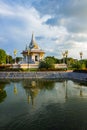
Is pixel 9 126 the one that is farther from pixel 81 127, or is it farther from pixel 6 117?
pixel 81 127

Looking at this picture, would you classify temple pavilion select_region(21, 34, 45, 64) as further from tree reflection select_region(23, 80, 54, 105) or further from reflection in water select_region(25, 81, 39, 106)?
reflection in water select_region(25, 81, 39, 106)

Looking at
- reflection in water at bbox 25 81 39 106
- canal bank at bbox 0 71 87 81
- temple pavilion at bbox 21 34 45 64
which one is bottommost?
reflection in water at bbox 25 81 39 106

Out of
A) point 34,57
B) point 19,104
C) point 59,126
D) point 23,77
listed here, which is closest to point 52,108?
point 19,104

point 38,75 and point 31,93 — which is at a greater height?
point 38,75

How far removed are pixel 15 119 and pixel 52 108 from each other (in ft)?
11.1

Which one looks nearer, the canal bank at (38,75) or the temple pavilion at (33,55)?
the canal bank at (38,75)

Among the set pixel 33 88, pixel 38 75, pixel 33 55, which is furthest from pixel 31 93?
pixel 33 55

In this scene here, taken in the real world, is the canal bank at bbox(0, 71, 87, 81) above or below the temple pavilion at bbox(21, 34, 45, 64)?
below

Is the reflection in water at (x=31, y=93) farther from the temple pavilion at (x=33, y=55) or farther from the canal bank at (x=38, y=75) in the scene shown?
the temple pavilion at (x=33, y=55)

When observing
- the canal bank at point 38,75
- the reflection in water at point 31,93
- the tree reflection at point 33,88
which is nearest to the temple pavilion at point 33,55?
the canal bank at point 38,75

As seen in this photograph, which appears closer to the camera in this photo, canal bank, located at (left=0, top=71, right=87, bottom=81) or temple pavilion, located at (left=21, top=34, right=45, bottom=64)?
canal bank, located at (left=0, top=71, right=87, bottom=81)

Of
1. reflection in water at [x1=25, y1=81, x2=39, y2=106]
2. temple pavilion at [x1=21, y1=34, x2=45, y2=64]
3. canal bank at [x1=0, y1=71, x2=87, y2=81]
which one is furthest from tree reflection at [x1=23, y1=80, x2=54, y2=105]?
temple pavilion at [x1=21, y1=34, x2=45, y2=64]

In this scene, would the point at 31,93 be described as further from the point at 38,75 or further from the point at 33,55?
the point at 33,55

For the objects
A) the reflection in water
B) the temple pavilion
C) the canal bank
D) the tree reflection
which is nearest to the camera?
A: the reflection in water
